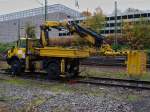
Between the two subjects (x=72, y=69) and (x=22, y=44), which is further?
(x=22, y=44)

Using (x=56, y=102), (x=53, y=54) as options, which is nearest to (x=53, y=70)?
(x=53, y=54)

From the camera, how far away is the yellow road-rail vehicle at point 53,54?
1977 centimetres

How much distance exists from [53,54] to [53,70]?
38.7 inches

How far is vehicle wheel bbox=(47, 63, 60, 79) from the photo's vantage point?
19.9 metres

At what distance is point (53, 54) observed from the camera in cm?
1983

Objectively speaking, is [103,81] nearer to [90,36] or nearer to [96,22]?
[90,36]

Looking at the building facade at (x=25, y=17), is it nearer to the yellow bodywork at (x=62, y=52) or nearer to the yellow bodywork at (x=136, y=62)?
the yellow bodywork at (x=62, y=52)

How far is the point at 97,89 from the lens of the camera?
16.4 m

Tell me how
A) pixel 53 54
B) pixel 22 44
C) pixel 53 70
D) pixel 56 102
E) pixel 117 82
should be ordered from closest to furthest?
pixel 56 102, pixel 117 82, pixel 53 54, pixel 53 70, pixel 22 44

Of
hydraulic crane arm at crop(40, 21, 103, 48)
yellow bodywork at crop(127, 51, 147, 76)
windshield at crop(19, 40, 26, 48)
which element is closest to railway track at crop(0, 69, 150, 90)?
yellow bodywork at crop(127, 51, 147, 76)

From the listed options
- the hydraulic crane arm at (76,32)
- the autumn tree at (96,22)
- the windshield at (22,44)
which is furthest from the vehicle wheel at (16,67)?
the autumn tree at (96,22)

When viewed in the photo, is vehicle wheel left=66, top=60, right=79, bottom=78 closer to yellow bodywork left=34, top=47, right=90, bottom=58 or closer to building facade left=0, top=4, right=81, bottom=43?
yellow bodywork left=34, top=47, right=90, bottom=58

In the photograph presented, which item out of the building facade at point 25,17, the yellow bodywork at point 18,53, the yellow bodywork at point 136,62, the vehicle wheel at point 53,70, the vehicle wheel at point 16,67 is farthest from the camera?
the building facade at point 25,17

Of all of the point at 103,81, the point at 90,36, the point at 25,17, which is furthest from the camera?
the point at 25,17
